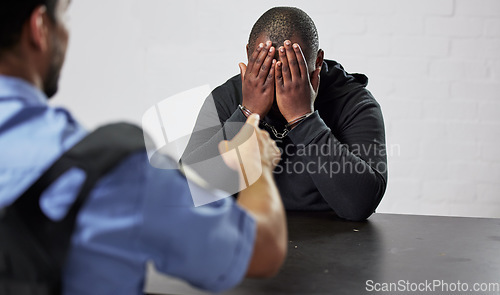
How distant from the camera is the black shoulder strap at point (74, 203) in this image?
1.51ft

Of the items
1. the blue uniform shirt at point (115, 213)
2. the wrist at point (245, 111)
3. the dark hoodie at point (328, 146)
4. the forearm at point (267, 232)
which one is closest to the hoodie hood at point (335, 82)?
the dark hoodie at point (328, 146)

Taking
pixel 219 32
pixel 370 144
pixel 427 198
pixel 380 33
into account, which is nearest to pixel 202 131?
pixel 370 144

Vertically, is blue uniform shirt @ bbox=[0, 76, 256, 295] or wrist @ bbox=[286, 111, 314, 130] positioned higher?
blue uniform shirt @ bbox=[0, 76, 256, 295]

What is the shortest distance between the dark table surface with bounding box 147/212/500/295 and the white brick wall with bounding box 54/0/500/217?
100 centimetres

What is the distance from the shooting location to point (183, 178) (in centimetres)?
53

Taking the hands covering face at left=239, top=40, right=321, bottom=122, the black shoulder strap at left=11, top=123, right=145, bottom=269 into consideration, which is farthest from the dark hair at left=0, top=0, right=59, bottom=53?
the hands covering face at left=239, top=40, right=321, bottom=122

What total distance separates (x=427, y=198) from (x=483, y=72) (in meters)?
0.58

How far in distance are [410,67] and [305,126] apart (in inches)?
42.4

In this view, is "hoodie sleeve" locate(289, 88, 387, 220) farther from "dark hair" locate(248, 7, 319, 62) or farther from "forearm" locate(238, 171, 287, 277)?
"forearm" locate(238, 171, 287, 277)

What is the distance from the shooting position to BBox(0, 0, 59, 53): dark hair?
19.3 inches

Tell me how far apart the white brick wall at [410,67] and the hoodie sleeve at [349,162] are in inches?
34.7

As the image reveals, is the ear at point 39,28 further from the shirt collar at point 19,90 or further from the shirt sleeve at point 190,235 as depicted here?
the shirt sleeve at point 190,235

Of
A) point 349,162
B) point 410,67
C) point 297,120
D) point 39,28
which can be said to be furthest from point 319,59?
point 39,28

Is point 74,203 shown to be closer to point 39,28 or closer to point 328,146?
point 39,28
